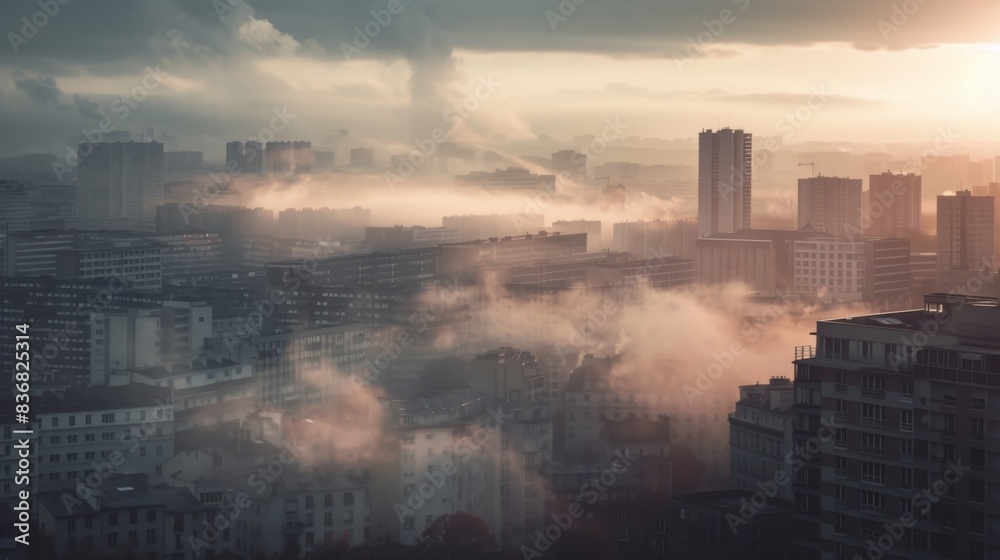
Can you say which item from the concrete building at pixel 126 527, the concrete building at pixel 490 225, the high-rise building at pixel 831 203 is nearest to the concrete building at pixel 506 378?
the concrete building at pixel 126 527

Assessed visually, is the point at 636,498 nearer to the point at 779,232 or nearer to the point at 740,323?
the point at 740,323

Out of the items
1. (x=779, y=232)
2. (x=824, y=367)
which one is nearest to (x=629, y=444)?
(x=824, y=367)

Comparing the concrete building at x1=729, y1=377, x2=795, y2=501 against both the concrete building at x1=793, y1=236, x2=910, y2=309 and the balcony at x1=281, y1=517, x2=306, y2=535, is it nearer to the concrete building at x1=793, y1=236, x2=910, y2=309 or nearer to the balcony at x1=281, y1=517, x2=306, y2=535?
the balcony at x1=281, y1=517, x2=306, y2=535

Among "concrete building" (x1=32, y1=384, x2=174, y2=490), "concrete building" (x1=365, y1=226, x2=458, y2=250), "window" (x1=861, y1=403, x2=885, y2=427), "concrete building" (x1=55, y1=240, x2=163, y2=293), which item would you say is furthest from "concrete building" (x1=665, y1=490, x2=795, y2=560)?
"concrete building" (x1=365, y1=226, x2=458, y2=250)

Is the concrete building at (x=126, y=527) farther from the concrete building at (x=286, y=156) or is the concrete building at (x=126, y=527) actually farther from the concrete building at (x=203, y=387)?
the concrete building at (x=286, y=156)

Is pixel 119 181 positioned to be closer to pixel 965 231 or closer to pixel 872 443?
pixel 965 231

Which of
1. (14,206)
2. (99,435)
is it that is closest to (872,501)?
(99,435)
